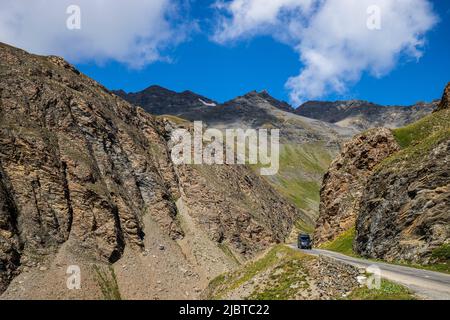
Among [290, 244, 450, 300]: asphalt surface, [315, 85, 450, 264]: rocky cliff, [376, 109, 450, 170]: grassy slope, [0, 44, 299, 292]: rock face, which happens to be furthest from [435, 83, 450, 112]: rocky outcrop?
[0, 44, 299, 292]: rock face

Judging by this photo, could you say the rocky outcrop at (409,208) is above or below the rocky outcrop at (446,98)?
below

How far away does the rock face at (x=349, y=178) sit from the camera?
200ft

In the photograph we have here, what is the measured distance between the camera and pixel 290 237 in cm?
13550

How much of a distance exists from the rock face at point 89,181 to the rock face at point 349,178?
120 ft

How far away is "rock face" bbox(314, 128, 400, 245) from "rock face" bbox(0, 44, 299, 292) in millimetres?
36532

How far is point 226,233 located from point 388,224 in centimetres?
6320

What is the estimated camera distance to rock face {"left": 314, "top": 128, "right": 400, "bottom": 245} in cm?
6100

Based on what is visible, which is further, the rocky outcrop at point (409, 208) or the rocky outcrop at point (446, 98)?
the rocky outcrop at point (446, 98)

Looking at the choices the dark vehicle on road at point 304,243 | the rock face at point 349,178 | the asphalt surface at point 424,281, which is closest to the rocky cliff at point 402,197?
the rock face at point 349,178

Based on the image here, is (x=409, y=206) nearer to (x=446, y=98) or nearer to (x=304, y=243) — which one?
(x=304, y=243)

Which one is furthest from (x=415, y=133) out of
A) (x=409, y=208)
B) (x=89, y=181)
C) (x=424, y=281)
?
(x=89, y=181)

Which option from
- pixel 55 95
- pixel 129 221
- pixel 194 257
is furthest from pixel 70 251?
pixel 55 95

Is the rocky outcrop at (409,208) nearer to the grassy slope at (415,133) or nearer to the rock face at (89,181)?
the grassy slope at (415,133)
